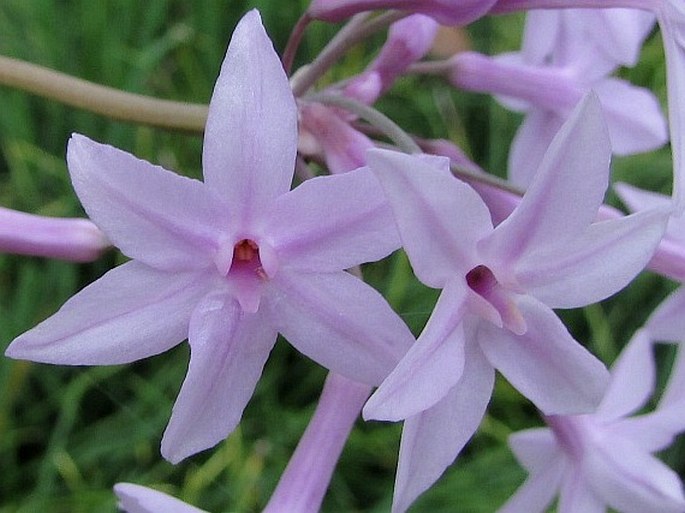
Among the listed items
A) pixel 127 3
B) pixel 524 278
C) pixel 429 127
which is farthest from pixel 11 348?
pixel 429 127

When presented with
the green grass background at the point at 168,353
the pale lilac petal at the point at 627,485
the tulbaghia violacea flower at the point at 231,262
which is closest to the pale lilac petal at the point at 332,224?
the tulbaghia violacea flower at the point at 231,262

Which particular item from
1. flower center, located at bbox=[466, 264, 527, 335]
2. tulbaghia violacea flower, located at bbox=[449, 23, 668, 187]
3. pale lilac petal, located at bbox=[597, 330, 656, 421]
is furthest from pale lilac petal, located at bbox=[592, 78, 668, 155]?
flower center, located at bbox=[466, 264, 527, 335]

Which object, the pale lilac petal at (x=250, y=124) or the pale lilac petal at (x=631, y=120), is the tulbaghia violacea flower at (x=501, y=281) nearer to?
the pale lilac petal at (x=250, y=124)

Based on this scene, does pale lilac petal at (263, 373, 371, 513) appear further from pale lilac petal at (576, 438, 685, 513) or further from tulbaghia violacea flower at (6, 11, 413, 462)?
pale lilac petal at (576, 438, 685, 513)

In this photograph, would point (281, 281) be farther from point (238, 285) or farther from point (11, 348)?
point (11, 348)

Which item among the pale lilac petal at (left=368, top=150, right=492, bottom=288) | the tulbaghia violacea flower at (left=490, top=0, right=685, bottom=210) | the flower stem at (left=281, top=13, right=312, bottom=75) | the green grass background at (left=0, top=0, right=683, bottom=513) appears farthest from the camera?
the green grass background at (left=0, top=0, right=683, bottom=513)

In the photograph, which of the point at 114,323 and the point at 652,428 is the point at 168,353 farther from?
the point at 114,323

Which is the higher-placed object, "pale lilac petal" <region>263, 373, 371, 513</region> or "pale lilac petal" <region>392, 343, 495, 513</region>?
"pale lilac petal" <region>392, 343, 495, 513</region>
